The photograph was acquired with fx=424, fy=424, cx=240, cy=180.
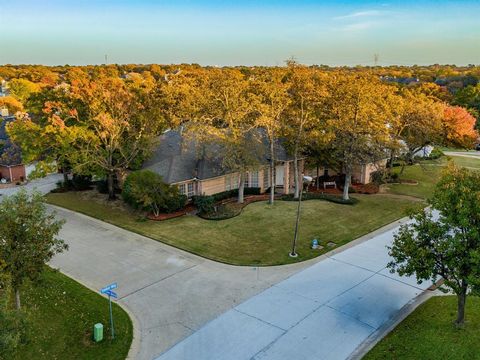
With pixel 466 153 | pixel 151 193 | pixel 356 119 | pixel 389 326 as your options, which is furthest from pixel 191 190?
pixel 466 153

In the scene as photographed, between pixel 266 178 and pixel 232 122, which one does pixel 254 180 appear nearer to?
pixel 266 178

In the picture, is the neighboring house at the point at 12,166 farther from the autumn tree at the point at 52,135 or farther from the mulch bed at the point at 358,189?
the mulch bed at the point at 358,189

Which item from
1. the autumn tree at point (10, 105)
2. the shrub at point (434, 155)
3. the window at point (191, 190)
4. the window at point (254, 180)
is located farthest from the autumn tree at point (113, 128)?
the autumn tree at point (10, 105)

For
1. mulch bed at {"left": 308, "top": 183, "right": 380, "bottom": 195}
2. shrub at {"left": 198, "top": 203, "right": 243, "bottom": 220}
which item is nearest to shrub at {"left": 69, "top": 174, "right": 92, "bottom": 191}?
shrub at {"left": 198, "top": 203, "right": 243, "bottom": 220}

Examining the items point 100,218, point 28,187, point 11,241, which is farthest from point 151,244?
point 28,187

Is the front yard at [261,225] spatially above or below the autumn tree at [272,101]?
below

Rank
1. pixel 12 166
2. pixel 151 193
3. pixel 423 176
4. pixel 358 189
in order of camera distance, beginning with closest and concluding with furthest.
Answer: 1. pixel 151 193
2. pixel 358 189
3. pixel 12 166
4. pixel 423 176
